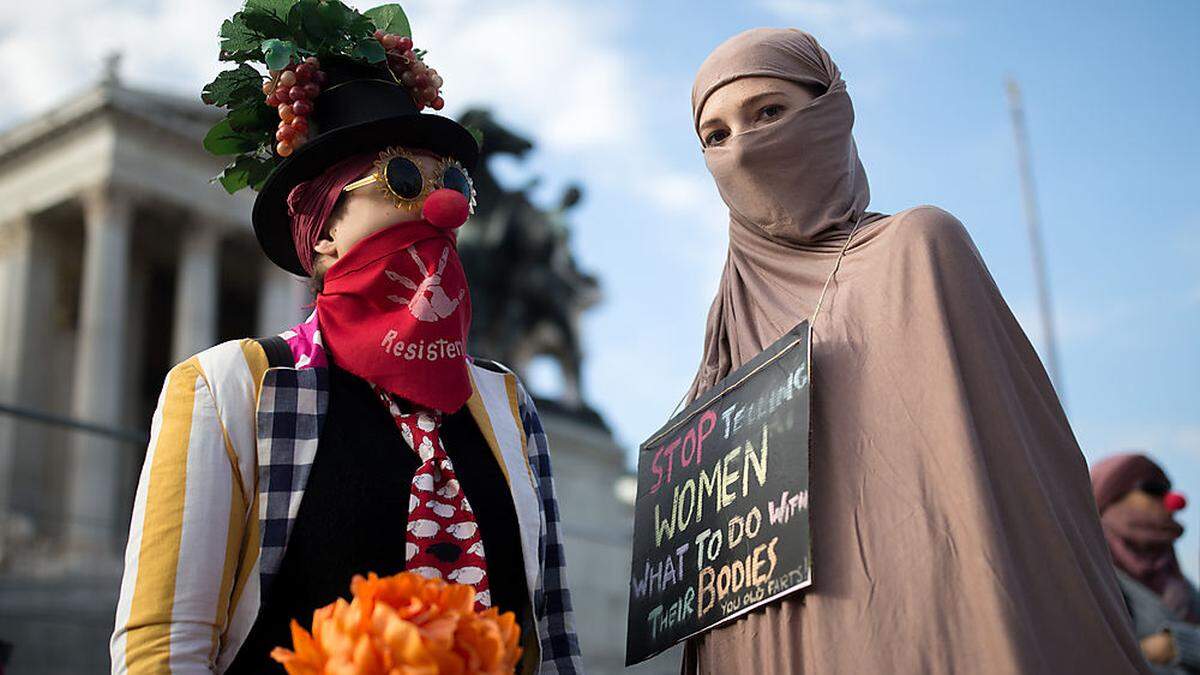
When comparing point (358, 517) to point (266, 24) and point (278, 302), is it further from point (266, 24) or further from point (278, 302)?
point (278, 302)

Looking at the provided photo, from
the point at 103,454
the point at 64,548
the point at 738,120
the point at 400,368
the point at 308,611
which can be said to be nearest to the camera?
the point at 308,611

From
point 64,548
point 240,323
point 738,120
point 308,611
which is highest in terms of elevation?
point 240,323

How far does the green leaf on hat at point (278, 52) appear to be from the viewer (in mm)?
2816

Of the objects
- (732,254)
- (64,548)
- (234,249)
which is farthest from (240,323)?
(732,254)

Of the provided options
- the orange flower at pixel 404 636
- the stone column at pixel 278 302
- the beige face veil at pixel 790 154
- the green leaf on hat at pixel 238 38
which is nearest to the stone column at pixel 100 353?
the stone column at pixel 278 302

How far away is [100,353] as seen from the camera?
26453 mm

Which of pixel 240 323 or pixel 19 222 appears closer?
pixel 19 222

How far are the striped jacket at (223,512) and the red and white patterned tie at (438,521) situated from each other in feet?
0.45

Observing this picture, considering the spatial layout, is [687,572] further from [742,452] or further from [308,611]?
[308,611]

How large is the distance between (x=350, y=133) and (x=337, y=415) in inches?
22.5

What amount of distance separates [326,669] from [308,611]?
64 cm

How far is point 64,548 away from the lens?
20859 mm

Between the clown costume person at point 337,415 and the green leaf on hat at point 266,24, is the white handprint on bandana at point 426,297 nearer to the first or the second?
the clown costume person at point 337,415

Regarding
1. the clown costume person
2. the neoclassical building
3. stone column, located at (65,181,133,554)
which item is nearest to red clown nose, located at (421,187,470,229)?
the clown costume person
